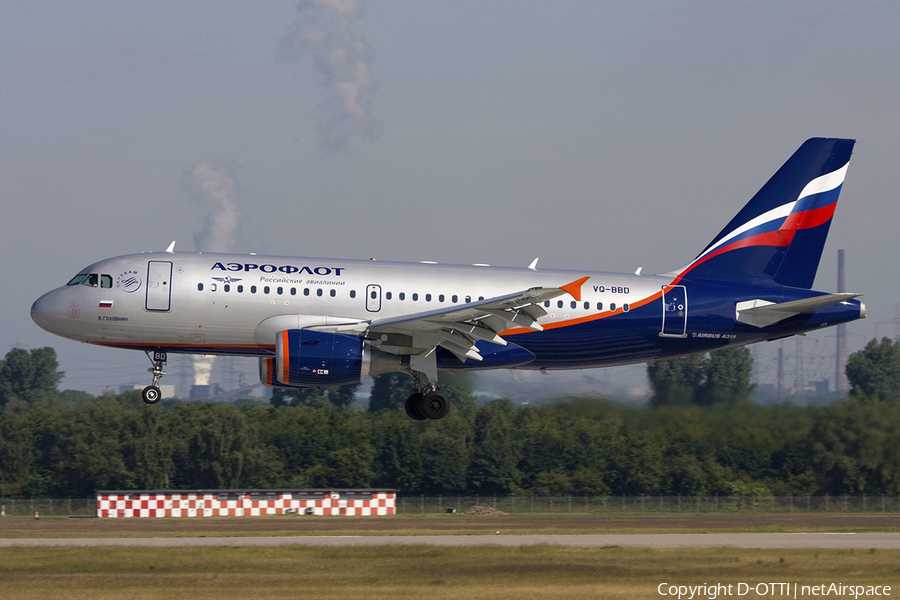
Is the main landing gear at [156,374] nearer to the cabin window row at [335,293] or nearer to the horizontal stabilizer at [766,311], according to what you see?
the cabin window row at [335,293]

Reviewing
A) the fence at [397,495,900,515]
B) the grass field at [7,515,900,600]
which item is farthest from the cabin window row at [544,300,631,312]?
the fence at [397,495,900,515]

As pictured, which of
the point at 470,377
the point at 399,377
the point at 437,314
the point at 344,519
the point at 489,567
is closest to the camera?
the point at 489,567

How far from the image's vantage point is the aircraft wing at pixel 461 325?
98.3 ft

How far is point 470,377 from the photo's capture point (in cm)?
4322

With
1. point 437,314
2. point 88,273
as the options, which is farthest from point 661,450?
point 88,273

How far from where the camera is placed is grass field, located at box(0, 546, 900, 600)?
2372 cm

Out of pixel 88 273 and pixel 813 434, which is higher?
pixel 88 273

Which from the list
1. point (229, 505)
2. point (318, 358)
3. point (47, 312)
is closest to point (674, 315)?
point (318, 358)

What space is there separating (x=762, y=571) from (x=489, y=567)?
6.90 meters

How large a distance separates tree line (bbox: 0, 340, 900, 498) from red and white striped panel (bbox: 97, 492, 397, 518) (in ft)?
25.6

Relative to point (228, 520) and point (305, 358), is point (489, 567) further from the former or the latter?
point (228, 520)

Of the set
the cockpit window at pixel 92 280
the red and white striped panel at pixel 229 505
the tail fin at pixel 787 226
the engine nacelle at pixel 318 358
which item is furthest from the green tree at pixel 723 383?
the cockpit window at pixel 92 280

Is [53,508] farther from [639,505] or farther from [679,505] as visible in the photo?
[679,505]

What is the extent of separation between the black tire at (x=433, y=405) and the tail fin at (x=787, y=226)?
937 centimetres
